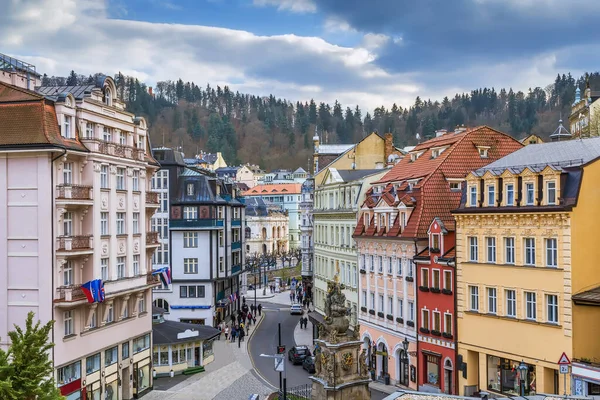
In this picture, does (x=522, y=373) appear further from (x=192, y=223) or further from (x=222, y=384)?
(x=192, y=223)

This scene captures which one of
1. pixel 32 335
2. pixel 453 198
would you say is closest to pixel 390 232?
pixel 453 198

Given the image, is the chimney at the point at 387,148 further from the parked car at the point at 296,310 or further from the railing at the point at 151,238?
the railing at the point at 151,238

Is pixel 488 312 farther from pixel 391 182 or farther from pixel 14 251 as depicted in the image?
pixel 14 251

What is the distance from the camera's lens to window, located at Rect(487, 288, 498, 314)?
42031 mm

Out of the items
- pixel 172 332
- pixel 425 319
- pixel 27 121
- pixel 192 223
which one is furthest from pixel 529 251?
pixel 192 223

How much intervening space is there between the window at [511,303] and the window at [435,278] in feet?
21.4

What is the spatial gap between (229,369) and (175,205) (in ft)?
73.5

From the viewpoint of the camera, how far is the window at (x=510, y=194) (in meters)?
40.5

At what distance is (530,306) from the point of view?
39.5 m

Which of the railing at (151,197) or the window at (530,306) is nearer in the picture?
the window at (530,306)

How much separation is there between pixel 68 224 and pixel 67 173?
9.02ft

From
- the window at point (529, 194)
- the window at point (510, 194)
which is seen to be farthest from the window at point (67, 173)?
the window at point (529, 194)

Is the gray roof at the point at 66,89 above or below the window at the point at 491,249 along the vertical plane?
above

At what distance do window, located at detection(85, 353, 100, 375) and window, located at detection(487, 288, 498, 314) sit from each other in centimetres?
2208
